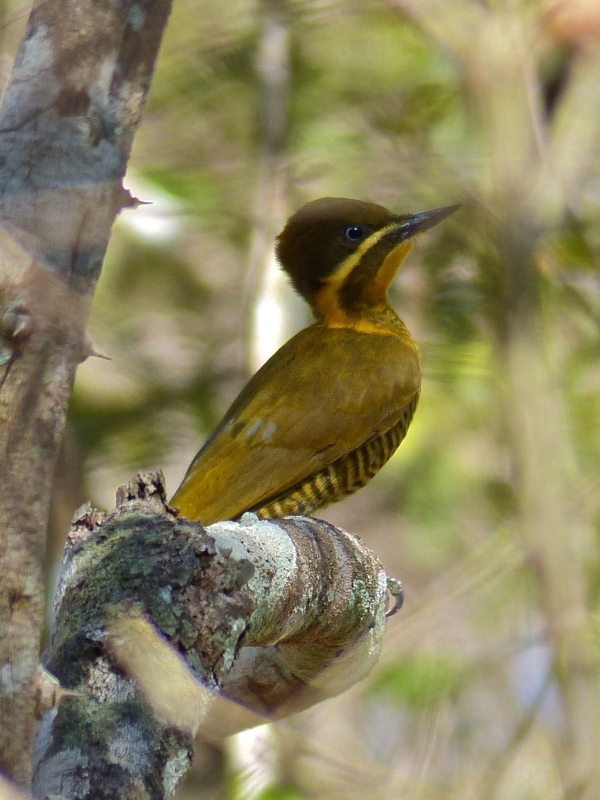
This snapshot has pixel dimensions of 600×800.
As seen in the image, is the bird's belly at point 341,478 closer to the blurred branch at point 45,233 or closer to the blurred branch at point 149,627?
the blurred branch at point 149,627

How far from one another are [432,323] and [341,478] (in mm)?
1286

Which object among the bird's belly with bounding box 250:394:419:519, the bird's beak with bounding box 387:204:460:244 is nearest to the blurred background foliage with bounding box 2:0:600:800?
the bird's beak with bounding box 387:204:460:244

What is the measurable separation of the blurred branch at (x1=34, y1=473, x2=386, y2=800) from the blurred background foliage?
58.0 inches

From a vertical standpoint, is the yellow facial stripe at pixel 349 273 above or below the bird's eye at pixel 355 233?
below

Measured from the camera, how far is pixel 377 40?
19.2 ft

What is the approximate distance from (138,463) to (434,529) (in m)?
2.13

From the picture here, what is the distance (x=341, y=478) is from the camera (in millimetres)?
4629

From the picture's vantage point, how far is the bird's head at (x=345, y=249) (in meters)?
4.74

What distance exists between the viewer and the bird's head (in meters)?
4.74

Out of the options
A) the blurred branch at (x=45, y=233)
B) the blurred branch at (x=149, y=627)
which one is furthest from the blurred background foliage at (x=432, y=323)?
the blurred branch at (x=45, y=233)

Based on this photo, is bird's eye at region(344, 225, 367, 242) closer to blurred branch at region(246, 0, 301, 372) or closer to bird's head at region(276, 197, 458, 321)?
bird's head at region(276, 197, 458, 321)

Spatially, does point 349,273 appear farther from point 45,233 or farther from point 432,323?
point 45,233

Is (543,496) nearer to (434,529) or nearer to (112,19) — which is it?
(434,529)

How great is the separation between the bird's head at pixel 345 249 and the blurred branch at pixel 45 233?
2270mm
